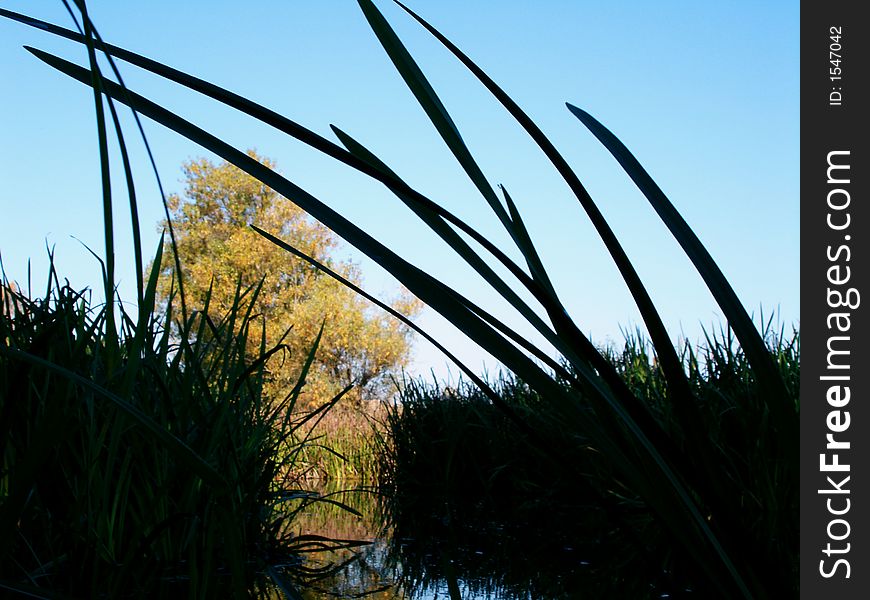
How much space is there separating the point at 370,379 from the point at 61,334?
2117 cm

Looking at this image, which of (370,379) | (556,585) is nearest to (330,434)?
(556,585)

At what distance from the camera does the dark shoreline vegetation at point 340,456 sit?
49cm

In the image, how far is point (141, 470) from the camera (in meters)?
1.40

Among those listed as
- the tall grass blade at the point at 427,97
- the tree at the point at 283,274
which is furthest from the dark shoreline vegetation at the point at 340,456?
the tree at the point at 283,274

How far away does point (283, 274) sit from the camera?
22.1 meters

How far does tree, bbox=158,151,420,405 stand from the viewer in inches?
811
